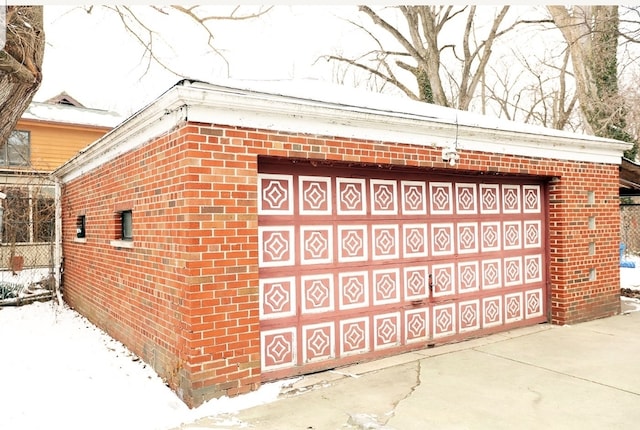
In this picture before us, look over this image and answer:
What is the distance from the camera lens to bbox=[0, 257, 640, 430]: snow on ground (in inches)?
164

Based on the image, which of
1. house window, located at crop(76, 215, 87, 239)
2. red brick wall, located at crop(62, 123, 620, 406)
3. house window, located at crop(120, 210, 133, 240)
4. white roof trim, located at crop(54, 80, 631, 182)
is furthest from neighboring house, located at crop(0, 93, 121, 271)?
red brick wall, located at crop(62, 123, 620, 406)

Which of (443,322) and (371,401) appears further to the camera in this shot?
(443,322)

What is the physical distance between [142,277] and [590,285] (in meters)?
6.78

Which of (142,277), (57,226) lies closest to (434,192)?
(142,277)

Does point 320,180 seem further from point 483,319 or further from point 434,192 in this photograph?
point 483,319

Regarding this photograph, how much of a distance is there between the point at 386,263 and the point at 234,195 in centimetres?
231

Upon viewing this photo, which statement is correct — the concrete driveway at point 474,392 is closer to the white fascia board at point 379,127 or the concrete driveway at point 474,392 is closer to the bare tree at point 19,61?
the white fascia board at point 379,127

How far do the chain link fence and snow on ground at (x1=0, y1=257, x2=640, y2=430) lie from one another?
3896 mm

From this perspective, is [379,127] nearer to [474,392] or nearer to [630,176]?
[474,392]

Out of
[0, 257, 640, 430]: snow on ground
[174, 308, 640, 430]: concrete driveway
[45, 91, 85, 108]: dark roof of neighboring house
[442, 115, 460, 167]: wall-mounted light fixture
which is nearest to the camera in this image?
[174, 308, 640, 430]: concrete driveway

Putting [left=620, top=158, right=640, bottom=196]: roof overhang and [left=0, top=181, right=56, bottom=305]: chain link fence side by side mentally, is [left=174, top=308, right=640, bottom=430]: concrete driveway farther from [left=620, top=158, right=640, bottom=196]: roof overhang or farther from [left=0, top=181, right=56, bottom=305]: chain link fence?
[left=0, top=181, right=56, bottom=305]: chain link fence

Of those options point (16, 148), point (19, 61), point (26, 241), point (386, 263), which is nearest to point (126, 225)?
point (19, 61)

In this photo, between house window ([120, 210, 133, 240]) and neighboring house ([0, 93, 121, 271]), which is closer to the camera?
house window ([120, 210, 133, 240])

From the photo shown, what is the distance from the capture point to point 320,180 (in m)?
5.50
